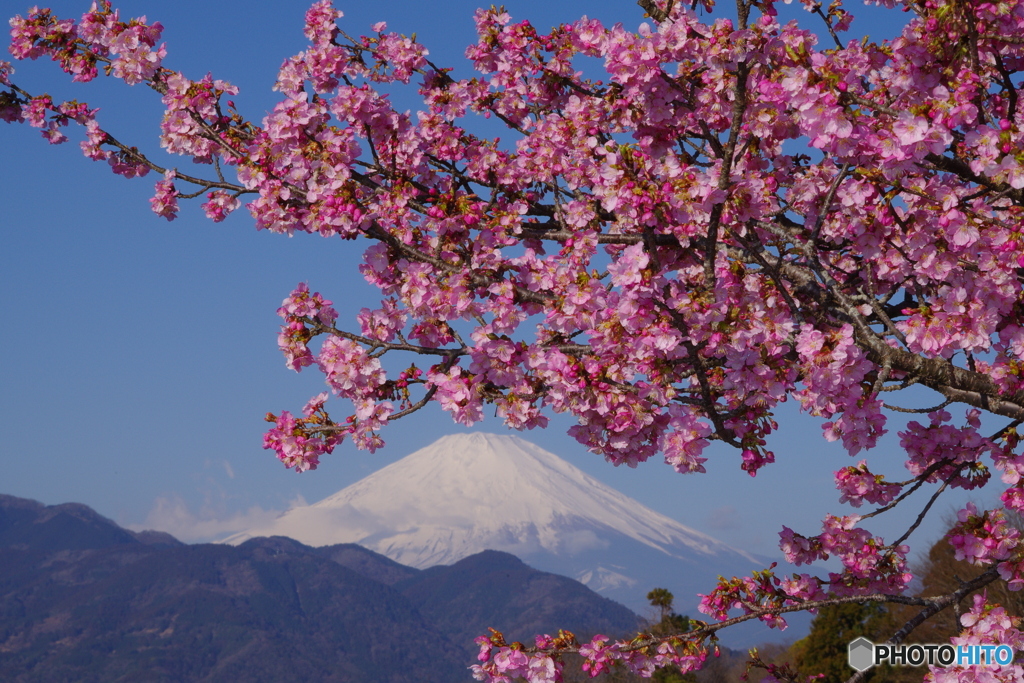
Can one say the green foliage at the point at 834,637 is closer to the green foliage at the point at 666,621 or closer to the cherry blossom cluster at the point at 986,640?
the green foliage at the point at 666,621

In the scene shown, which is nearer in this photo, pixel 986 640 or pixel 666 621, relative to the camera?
pixel 986 640

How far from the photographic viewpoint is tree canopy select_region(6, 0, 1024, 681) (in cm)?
493

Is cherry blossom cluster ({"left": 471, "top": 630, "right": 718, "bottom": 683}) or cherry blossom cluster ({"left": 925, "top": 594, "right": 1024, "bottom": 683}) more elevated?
cherry blossom cluster ({"left": 925, "top": 594, "right": 1024, "bottom": 683})

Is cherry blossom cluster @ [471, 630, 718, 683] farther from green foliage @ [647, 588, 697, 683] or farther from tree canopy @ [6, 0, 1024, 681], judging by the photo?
green foliage @ [647, 588, 697, 683]

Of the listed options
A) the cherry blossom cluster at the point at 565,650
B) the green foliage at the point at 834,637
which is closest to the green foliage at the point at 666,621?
the green foliage at the point at 834,637

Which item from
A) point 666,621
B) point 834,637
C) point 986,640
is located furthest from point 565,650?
point 834,637

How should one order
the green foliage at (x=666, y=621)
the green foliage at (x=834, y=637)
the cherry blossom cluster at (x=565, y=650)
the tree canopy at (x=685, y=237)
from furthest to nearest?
the green foliage at (x=834, y=637)
the green foliage at (x=666, y=621)
the cherry blossom cluster at (x=565, y=650)
the tree canopy at (x=685, y=237)

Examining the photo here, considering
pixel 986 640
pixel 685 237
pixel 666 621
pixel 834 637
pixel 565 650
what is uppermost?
pixel 685 237

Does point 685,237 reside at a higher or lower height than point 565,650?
higher

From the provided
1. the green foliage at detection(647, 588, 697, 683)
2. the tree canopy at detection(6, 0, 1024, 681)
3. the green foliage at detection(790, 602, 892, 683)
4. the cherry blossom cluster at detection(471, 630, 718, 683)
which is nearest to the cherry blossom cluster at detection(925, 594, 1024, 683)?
the tree canopy at detection(6, 0, 1024, 681)

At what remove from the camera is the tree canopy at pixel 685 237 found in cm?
493

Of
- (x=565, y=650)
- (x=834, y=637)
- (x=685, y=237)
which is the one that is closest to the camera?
(x=685, y=237)

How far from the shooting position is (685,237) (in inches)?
191

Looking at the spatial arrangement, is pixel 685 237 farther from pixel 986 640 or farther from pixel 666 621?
pixel 666 621
